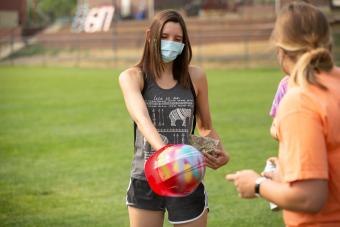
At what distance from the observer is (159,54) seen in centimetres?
499

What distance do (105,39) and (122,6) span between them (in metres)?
17.7

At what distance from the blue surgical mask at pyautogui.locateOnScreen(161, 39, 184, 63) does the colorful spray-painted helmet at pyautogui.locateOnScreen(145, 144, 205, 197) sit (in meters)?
0.97

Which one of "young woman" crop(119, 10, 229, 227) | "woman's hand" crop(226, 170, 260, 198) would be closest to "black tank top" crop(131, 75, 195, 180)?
"young woman" crop(119, 10, 229, 227)

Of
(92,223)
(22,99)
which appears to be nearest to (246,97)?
(22,99)

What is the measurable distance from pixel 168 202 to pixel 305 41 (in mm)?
2193

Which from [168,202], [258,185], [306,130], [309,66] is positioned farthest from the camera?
[168,202]

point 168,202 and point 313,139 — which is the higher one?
point 313,139

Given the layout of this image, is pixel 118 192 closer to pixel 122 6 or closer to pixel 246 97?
pixel 246 97

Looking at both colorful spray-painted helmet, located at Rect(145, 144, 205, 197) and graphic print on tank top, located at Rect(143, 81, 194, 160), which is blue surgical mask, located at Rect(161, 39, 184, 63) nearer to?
graphic print on tank top, located at Rect(143, 81, 194, 160)

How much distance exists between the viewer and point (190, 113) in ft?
16.9

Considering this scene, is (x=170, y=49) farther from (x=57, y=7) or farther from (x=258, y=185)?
(x=57, y=7)

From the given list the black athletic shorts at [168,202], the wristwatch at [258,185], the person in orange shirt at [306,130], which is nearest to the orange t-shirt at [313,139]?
the person in orange shirt at [306,130]

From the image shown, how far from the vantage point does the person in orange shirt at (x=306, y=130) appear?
3059 millimetres

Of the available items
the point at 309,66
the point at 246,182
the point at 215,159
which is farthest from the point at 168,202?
the point at 309,66
